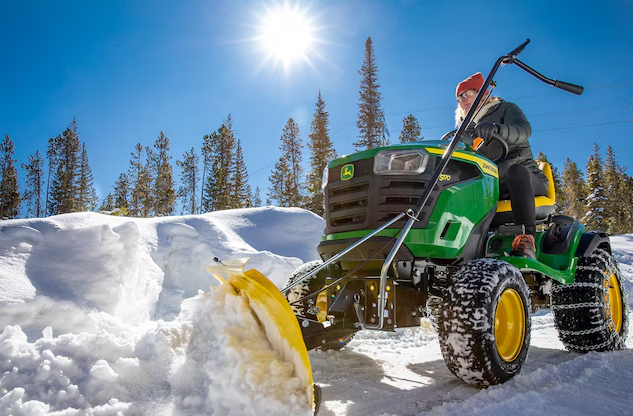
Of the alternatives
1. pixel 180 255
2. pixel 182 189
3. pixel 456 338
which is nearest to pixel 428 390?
pixel 456 338

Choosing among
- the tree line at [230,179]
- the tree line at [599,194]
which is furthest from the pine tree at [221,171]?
the tree line at [599,194]

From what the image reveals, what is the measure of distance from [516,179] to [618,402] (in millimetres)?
1818

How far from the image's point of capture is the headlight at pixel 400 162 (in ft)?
9.55

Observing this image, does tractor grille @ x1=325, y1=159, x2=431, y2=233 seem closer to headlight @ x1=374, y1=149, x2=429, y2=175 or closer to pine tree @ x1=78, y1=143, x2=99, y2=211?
headlight @ x1=374, y1=149, x2=429, y2=175

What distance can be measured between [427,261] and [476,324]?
1.91 ft

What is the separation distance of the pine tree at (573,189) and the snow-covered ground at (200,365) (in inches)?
2217

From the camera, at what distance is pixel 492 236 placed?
3617 mm

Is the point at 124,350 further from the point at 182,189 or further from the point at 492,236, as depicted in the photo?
the point at 182,189

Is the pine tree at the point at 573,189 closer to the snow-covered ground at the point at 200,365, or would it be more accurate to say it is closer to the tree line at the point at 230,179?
the tree line at the point at 230,179

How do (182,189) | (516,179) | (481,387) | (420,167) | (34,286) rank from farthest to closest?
(182,189)
(34,286)
(516,179)
(420,167)
(481,387)

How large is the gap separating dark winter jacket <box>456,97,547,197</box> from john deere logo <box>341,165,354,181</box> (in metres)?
1.58

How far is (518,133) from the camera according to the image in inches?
144

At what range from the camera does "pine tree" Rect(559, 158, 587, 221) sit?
53269 millimetres

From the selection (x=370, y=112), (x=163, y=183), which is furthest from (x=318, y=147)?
(x=163, y=183)
